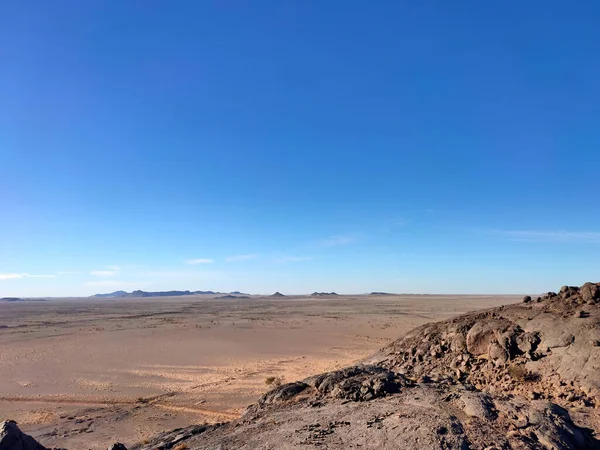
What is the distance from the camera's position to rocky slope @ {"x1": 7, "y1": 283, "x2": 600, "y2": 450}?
7.86 meters

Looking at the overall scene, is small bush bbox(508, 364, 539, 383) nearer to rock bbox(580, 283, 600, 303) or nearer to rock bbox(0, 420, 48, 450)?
rock bbox(580, 283, 600, 303)

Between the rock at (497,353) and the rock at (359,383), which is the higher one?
the rock at (497,353)

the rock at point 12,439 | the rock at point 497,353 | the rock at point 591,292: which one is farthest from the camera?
the rock at point 591,292

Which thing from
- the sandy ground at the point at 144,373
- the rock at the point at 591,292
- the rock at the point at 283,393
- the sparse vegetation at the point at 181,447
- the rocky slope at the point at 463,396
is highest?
the rock at the point at 591,292

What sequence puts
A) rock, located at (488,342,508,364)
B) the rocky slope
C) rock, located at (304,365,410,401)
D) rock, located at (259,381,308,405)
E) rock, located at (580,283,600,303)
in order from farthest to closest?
rock, located at (580,283,600,303)
rock, located at (488,342,508,364)
rock, located at (259,381,308,405)
rock, located at (304,365,410,401)
the rocky slope

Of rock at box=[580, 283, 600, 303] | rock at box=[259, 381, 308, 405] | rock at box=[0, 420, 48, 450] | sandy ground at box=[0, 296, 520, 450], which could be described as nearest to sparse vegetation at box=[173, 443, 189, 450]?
rock at box=[259, 381, 308, 405]

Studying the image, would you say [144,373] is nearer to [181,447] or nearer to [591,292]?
[181,447]

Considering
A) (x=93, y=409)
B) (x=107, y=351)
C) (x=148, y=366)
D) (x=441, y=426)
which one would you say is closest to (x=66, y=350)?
(x=107, y=351)

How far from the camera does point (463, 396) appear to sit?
915 centimetres

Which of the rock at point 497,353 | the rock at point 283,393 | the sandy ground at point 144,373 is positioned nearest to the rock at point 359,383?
the rock at point 283,393

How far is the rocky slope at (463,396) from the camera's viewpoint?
7855 mm

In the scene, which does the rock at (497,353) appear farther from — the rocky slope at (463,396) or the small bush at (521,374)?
the small bush at (521,374)

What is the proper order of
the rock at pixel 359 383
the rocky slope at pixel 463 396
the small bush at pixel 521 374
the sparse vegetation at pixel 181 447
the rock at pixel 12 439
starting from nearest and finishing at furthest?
the rocky slope at pixel 463 396
the rock at pixel 12 439
the sparse vegetation at pixel 181 447
the rock at pixel 359 383
the small bush at pixel 521 374

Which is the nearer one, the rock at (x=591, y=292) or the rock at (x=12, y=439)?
the rock at (x=12, y=439)
